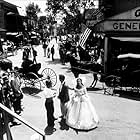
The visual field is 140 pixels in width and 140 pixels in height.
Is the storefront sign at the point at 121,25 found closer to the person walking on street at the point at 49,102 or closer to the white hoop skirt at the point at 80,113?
the white hoop skirt at the point at 80,113

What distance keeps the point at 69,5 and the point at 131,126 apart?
16.6m

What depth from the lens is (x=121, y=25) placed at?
592 inches

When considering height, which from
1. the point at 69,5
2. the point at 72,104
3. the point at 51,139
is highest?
the point at 69,5

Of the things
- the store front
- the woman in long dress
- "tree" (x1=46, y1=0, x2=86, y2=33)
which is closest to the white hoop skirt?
the woman in long dress

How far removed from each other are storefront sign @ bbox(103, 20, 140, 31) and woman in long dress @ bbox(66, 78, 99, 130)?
7.83 m

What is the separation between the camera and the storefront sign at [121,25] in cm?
1476

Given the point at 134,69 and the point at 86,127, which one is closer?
the point at 86,127

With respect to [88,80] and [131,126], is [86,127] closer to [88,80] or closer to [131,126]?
[131,126]

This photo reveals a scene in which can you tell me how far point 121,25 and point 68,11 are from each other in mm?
9493

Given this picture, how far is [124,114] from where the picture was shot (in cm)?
991

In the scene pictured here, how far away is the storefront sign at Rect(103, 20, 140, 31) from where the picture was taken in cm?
1476

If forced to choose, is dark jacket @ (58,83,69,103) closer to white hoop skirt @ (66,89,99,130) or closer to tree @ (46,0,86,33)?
white hoop skirt @ (66,89,99,130)

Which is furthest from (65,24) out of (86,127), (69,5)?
(86,127)

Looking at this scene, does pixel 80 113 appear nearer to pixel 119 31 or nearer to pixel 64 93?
pixel 64 93
